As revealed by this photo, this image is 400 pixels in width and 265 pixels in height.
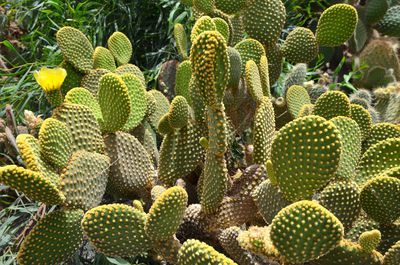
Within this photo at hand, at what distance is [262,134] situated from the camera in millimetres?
1133

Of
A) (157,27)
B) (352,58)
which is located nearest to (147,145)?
(157,27)

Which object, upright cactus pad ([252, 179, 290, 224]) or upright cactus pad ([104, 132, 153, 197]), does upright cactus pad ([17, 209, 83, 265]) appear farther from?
upright cactus pad ([252, 179, 290, 224])

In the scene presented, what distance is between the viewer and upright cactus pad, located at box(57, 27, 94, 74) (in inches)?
53.9

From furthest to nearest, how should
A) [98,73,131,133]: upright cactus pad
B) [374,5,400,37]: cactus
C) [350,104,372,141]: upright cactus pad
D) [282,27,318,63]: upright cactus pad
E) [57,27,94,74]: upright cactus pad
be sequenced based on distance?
[374,5,400,37]: cactus, [282,27,318,63]: upright cactus pad, [57,27,94,74]: upright cactus pad, [350,104,372,141]: upright cactus pad, [98,73,131,133]: upright cactus pad

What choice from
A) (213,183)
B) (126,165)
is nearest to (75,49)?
(126,165)

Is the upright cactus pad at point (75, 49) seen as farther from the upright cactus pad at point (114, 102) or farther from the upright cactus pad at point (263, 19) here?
the upright cactus pad at point (263, 19)

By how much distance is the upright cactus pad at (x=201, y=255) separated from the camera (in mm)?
786

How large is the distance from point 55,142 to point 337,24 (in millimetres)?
987

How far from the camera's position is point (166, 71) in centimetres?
171

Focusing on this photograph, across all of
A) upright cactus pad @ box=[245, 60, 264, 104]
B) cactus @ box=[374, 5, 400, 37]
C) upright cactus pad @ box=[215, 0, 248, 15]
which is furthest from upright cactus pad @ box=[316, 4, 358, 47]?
cactus @ box=[374, 5, 400, 37]

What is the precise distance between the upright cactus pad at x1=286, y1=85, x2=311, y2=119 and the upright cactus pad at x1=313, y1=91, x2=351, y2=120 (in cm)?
19

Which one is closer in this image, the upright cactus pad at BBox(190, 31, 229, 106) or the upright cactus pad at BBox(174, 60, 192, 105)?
the upright cactus pad at BBox(190, 31, 229, 106)

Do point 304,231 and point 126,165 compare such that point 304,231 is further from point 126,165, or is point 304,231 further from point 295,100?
point 295,100

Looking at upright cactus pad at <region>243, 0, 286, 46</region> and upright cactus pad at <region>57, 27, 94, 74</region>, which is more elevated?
upright cactus pad at <region>243, 0, 286, 46</region>
